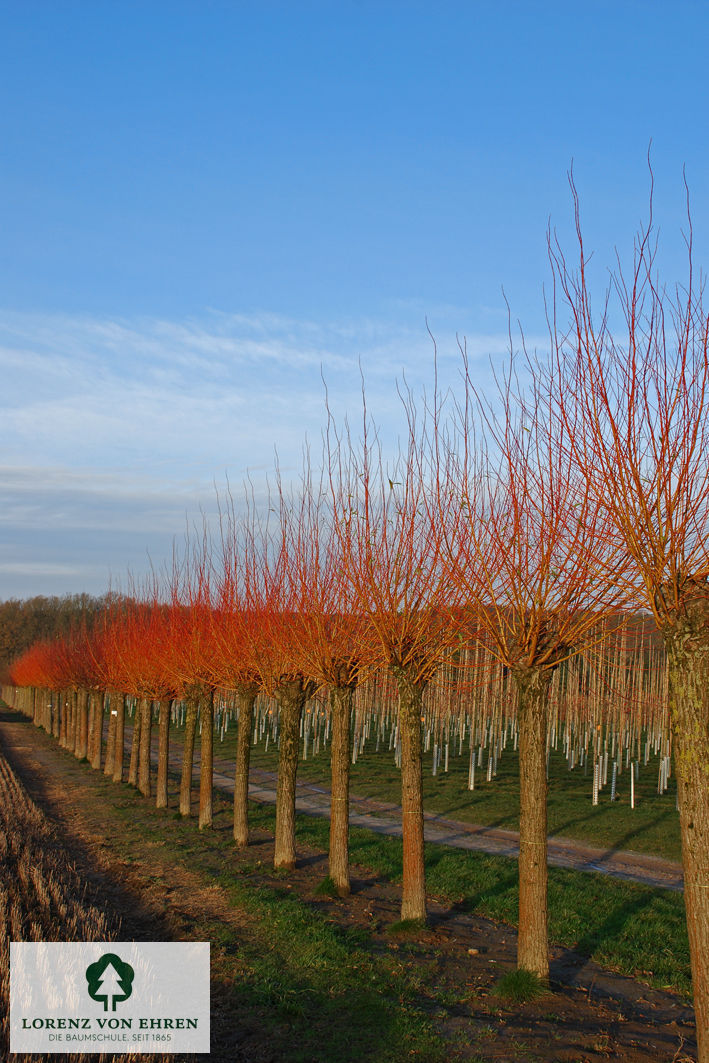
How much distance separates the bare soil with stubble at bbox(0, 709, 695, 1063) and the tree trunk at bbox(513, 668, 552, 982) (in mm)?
418

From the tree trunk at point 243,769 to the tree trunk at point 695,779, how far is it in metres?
10.6

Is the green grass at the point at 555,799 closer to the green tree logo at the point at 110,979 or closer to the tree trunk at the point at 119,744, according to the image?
the tree trunk at the point at 119,744

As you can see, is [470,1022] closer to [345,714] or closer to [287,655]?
[345,714]

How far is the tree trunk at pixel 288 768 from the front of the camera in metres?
12.5

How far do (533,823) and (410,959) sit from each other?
7.16 feet

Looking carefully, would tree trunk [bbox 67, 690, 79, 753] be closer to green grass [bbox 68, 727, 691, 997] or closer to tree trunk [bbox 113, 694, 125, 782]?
tree trunk [bbox 113, 694, 125, 782]

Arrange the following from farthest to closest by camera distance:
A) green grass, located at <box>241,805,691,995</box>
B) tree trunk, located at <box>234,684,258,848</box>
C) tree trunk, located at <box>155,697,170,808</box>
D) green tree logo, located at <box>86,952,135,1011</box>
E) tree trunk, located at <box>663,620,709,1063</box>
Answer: tree trunk, located at <box>155,697,170,808</box> < tree trunk, located at <box>234,684,258,848</box> < green grass, located at <box>241,805,691,995</box> < green tree logo, located at <box>86,952,135,1011</box> < tree trunk, located at <box>663,620,709,1063</box>

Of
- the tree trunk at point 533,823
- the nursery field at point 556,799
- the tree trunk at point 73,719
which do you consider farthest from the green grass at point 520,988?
the tree trunk at point 73,719

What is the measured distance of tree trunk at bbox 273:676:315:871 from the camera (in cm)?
1251


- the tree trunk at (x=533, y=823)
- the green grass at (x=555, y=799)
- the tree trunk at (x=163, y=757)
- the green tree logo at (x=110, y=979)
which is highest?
the tree trunk at (x=533, y=823)

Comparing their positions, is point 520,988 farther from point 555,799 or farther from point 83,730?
point 83,730

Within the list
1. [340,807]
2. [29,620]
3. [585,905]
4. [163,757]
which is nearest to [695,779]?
[585,905]

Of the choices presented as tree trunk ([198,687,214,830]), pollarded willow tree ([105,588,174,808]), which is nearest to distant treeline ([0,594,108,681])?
pollarded willow tree ([105,588,174,808])

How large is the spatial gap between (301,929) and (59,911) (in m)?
2.63
